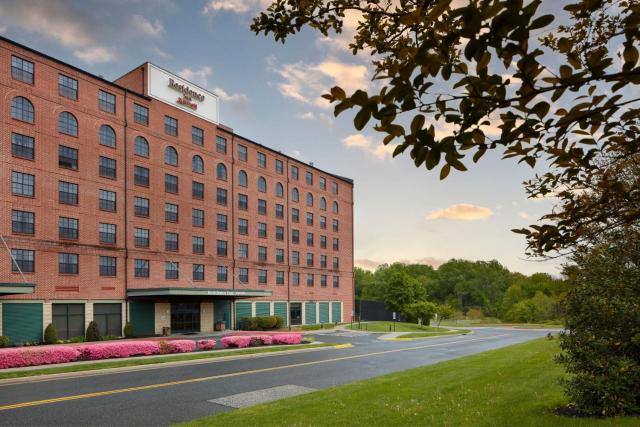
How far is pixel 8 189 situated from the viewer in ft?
111

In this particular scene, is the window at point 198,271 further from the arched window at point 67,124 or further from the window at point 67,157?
the arched window at point 67,124

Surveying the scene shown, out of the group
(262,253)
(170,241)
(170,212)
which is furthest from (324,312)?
(170,212)

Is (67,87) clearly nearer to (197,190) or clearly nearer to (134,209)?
A: (134,209)

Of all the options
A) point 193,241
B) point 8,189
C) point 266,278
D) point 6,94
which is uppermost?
point 6,94

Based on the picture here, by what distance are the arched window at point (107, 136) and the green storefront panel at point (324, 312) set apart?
1394 inches

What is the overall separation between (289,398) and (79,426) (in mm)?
5196

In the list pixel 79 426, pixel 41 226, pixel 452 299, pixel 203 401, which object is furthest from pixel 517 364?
pixel 452 299

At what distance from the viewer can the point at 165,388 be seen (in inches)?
627

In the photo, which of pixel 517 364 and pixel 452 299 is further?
pixel 452 299

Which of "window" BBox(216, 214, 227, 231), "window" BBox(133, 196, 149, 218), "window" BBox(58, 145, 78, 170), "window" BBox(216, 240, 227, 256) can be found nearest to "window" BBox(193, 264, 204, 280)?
"window" BBox(216, 240, 227, 256)

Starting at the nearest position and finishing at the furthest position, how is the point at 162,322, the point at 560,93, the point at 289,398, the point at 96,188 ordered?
1. the point at 560,93
2. the point at 289,398
3. the point at 96,188
4. the point at 162,322

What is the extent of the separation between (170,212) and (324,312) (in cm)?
2823

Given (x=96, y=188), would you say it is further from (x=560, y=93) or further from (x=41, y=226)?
(x=560, y=93)

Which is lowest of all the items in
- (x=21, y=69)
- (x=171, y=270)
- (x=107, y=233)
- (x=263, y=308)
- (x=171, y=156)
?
(x=263, y=308)
